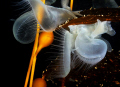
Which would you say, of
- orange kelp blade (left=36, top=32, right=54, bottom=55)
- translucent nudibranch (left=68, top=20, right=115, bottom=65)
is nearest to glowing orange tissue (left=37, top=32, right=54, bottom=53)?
orange kelp blade (left=36, top=32, right=54, bottom=55)

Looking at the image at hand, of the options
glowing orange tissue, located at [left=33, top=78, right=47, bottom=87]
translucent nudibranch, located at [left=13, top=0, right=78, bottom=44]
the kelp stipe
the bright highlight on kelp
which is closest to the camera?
translucent nudibranch, located at [left=13, top=0, right=78, bottom=44]

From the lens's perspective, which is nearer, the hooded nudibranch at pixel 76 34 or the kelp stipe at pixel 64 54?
the hooded nudibranch at pixel 76 34

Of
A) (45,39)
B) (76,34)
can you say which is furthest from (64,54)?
(45,39)

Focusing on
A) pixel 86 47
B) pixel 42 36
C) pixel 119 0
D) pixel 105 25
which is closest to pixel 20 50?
pixel 42 36

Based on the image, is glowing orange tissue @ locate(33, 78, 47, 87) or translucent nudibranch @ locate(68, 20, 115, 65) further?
glowing orange tissue @ locate(33, 78, 47, 87)

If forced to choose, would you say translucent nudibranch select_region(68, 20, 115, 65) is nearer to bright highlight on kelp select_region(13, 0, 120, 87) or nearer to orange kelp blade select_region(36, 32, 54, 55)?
bright highlight on kelp select_region(13, 0, 120, 87)

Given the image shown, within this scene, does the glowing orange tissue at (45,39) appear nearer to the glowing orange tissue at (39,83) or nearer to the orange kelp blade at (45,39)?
the orange kelp blade at (45,39)

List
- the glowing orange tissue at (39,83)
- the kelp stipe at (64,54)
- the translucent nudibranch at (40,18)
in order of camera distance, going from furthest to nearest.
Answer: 1. the glowing orange tissue at (39,83)
2. the kelp stipe at (64,54)
3. the translucent nudibranch at (40,18)

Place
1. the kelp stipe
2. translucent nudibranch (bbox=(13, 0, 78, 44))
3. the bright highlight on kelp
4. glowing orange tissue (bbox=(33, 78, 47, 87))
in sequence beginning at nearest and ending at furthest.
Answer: translucent nudibranch (bbox=(13, 0, 78, 44)) → the bright highlight on kelp → the kelp stipe → glowing orange tissue (bbox=(33, 78, 47, 87))

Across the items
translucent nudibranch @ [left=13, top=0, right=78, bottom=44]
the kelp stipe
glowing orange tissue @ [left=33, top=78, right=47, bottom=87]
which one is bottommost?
glowing orange tissue @ [left=33, top=78, right=47, bottom=87]

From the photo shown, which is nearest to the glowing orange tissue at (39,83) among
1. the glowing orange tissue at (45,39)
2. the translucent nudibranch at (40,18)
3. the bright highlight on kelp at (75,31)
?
the bright highlight on kelp at (75,31)

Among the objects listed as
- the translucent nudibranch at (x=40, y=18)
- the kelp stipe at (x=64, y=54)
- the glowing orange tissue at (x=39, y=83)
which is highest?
the translucent nudibranch at (x=40, y=18)
